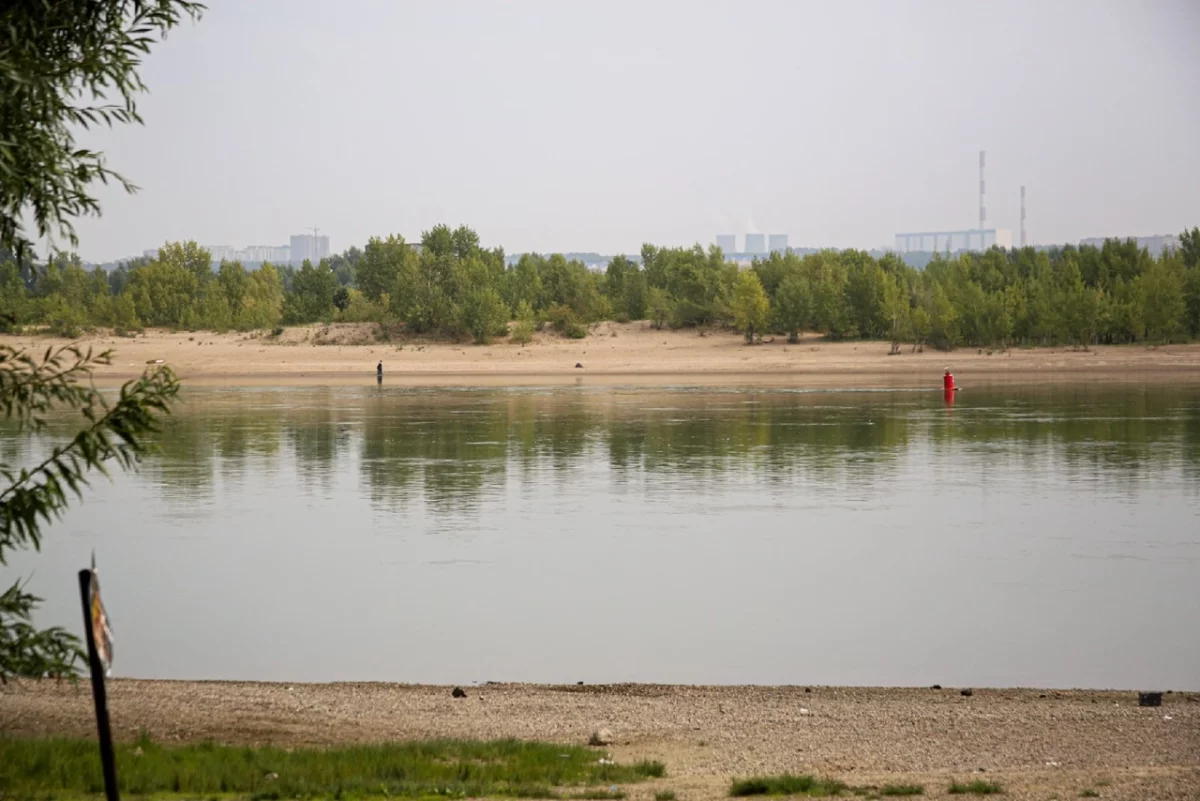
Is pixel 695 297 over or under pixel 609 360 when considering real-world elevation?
over

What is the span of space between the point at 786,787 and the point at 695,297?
324 ft

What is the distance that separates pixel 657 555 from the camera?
26.7 metres

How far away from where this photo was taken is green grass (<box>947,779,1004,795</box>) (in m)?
11.4

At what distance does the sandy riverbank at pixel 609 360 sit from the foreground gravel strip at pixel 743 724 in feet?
198

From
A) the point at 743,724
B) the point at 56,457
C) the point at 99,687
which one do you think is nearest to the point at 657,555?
the point at 743,724

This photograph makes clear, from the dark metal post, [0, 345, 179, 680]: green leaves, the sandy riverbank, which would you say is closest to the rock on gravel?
[0, 345, 179, 680]: green leaves

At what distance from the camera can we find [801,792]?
11609 mm

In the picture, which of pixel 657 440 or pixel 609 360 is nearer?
pixel 657 440

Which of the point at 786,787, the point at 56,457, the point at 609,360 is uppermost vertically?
the point at 56,457

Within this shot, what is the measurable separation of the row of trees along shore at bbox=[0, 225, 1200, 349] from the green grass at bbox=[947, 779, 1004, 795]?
270ft

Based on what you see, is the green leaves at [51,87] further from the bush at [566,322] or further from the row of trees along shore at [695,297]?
the bush at [566,322]

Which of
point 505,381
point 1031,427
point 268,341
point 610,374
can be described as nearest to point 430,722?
point 1031,427

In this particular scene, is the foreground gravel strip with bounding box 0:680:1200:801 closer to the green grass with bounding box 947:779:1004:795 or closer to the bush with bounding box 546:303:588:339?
the green grass with bounding box 947:779:1004:795

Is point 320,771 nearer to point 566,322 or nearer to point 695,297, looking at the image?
point 566,322
